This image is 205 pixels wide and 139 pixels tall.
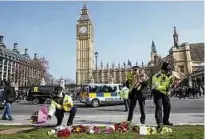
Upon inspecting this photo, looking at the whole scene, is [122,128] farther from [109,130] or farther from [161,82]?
[161,82]

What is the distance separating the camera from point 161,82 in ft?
26.8

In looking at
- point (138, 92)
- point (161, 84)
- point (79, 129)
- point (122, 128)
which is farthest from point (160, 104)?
point (79, 129)

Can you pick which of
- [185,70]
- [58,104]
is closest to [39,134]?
[58,104]

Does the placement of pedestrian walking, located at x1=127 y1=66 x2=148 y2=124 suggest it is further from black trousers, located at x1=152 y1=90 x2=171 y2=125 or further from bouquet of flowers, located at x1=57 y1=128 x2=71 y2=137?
bouquet of flowers, located at x1=57 y1=128 x2=71 y2=137

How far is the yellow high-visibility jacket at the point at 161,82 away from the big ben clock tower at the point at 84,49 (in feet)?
428

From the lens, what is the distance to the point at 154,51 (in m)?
146

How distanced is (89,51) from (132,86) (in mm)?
130442

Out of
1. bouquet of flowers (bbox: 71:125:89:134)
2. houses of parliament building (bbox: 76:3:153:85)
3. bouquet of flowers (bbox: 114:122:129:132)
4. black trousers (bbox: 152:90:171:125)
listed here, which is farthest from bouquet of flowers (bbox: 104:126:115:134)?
houses of parliament building (bbox: 76:3:153:85)

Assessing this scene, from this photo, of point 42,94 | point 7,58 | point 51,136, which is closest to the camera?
point 51,136

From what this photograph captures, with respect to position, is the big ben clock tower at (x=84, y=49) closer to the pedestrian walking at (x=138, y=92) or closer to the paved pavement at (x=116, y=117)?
the paved pavement at (x=116, y=117)

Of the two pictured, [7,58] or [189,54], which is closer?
[189,54]

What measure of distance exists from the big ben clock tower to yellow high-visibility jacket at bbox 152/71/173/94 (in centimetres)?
13054

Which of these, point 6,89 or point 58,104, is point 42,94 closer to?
point 6,89

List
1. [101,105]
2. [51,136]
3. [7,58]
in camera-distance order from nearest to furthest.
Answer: [51,136] → [101,105] → [7,58]
